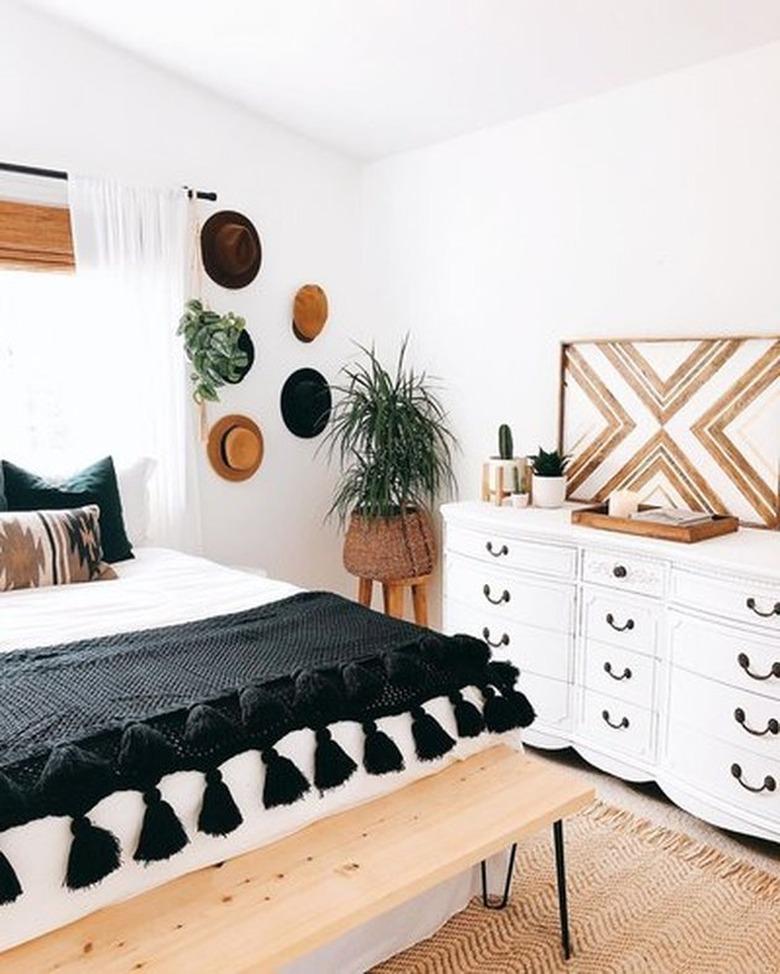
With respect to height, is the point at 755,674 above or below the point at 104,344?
below

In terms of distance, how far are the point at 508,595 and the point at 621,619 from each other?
1.49 feet

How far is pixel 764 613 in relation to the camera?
8.02 ft

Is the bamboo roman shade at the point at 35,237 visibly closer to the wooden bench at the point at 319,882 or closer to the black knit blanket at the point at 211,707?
the black knit blanket at the point at 211,707

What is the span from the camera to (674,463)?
10.4ft

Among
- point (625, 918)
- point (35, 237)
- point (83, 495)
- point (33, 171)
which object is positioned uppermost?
point (33, 171)

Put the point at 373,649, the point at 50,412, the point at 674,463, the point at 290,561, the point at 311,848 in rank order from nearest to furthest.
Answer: the point at 311,848
the point at 373,649
the point at 674,463
the point at 50,412
the point at 290,561

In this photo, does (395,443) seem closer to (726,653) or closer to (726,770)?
(726,653)

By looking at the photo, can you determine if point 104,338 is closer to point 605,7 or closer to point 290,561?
point 290,561

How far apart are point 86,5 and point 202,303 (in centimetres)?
116

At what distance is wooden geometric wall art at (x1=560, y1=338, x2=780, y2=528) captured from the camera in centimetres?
293

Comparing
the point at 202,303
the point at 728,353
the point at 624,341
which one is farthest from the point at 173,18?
the point at 728,353

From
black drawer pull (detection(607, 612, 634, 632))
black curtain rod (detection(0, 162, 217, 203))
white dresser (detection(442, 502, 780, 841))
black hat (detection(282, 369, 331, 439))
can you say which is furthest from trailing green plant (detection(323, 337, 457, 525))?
black curtain rod (detection(0, 162, 217, 203))

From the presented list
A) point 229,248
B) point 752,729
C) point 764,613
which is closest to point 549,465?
point 764,613

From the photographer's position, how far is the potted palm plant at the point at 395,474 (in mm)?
3926
